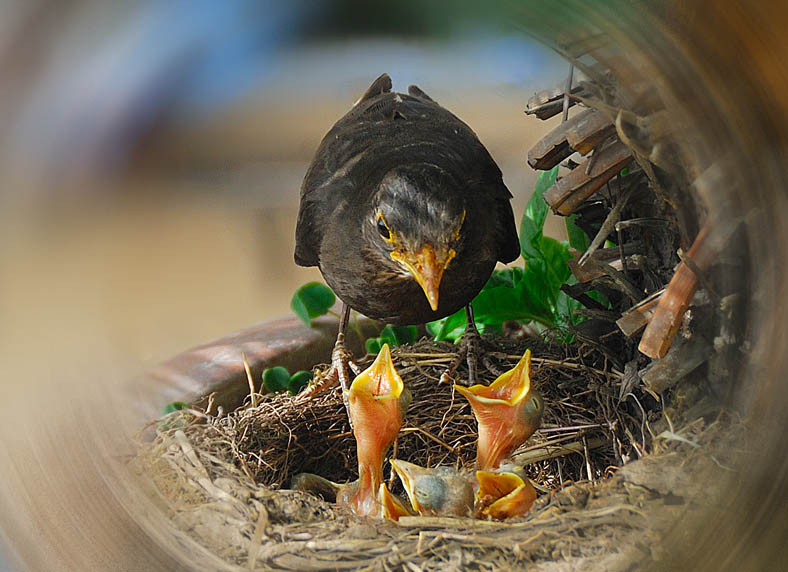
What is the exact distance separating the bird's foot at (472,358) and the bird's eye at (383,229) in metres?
0.47

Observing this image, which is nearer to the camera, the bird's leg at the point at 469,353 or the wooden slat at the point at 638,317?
the wooden slat at the point at 638,317

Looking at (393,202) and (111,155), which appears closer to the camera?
(111,155)

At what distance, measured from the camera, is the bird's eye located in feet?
4.22

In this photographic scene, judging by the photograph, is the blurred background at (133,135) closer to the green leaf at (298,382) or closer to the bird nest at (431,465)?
the bird nest at (431,465)

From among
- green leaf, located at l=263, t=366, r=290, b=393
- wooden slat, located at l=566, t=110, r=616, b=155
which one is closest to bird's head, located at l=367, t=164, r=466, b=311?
wooden slat, located at l=566, t=110, r=616, b=155

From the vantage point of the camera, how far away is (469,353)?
1688 millimetres

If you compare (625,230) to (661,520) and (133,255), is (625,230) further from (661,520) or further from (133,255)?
→ (133,255)

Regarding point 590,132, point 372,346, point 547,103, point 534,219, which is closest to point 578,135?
point 590,132

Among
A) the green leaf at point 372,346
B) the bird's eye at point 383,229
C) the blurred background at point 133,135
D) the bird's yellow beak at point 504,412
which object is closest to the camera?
the blurred background at point 133,135

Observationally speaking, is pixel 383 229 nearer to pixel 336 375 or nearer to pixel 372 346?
pixel 336 375

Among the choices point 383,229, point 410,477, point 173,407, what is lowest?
point 410,477

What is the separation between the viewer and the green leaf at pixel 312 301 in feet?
6.44

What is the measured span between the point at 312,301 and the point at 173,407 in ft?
2.18

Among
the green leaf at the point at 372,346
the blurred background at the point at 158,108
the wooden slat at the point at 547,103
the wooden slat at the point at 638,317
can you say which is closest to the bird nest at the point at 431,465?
the wooden slat at the point at 638,317
